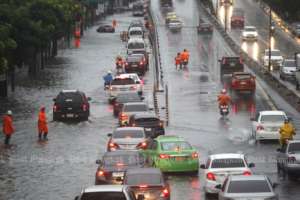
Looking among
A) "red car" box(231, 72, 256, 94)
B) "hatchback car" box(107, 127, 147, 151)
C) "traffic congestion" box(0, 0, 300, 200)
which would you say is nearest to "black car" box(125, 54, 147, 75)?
"traffic congestion" box(0, 0, 300, 200)

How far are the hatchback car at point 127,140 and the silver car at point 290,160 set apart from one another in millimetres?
5909

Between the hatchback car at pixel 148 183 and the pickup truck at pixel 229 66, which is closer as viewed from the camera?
the hatchback car at pixel 148 183

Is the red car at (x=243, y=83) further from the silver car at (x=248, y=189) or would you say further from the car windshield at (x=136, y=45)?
the silver car at (x=248, y=189)

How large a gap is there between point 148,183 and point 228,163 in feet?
15.3

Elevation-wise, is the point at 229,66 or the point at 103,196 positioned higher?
the point at 103,196

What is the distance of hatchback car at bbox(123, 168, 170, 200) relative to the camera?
30766mm

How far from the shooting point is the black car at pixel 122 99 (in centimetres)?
5971

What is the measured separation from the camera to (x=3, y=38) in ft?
208

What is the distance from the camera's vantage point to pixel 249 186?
29.8 metres

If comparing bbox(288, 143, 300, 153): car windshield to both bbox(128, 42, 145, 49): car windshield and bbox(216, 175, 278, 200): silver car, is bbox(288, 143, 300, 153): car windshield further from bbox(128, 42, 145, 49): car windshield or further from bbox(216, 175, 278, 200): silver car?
bbox(128, 42, 145, 49): car windshield

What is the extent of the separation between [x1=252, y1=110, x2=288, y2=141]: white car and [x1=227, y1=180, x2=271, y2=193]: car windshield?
60.6ft

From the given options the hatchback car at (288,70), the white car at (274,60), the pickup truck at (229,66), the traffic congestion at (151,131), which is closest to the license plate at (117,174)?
the traffic congestion at (151,131)

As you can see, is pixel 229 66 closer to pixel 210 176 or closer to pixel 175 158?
pixel 175 158

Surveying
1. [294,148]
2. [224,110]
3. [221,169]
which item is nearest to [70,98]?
[224,110]
